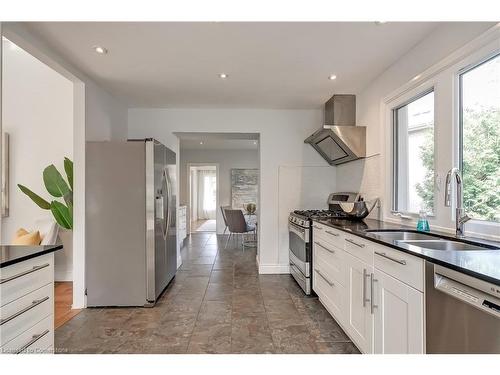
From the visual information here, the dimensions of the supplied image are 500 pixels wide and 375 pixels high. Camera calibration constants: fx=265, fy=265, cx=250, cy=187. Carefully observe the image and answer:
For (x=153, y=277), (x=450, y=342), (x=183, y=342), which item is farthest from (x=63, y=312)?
(x=450, y=342)

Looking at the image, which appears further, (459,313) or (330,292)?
(330,292)

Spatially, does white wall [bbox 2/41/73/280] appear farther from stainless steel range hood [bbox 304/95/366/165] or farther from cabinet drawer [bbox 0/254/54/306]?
stainless steel range hood [bbox 304/95/366/165]

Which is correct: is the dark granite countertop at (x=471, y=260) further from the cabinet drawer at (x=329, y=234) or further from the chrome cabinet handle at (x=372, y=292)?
the cabinet drawer at (x=329, y=234)

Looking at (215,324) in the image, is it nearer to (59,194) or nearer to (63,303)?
(63,303)

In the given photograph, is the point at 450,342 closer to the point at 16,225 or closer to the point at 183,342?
the point at 183,342

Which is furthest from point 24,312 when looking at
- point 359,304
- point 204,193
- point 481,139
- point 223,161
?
point 204,193

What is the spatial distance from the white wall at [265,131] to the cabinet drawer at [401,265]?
2.36m

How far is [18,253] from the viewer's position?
137 centimetres

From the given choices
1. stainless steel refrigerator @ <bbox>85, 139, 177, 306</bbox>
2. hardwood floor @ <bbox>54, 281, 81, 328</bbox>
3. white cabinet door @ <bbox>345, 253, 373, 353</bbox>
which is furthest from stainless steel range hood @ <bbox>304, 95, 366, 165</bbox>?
hardwood floor @ <bbox>54, 281, 81, 328</bbox>

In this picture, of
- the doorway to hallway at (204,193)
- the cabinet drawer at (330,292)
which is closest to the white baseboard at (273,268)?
the cabinet drawer at (330,292)

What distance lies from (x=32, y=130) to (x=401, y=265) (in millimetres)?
4375

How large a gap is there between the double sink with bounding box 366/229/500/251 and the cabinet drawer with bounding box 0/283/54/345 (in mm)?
1970

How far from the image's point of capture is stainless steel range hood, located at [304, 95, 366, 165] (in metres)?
3.17
